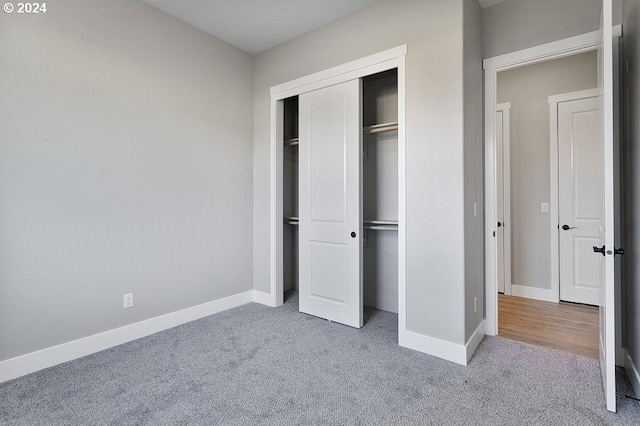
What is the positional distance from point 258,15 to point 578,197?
390cm

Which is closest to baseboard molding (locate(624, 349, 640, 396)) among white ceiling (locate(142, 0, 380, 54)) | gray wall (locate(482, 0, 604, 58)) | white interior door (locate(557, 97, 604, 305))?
white interior door (locate(557, 97, 604, 305))

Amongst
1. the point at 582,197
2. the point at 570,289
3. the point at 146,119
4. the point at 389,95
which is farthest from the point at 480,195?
the point at 146,119

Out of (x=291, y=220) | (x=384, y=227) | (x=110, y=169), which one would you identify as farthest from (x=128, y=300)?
(x=384, y=227)

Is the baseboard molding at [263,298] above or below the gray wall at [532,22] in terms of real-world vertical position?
below

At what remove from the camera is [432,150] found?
7.97 feet

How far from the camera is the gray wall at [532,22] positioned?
2354 mm

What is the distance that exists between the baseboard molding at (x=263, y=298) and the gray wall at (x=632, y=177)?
9.61 ft

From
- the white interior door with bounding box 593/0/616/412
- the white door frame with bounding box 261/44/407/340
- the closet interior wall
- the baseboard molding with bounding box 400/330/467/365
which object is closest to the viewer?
the white interior door with bounding box 593/0/616/412

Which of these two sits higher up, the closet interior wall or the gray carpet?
the closet interior wall

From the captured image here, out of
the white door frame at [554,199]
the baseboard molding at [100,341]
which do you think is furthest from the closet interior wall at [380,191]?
the white door frame at [554,199]

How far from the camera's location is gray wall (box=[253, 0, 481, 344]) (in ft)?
7.60

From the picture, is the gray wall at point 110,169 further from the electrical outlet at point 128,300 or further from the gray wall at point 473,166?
the gray wall at point 473,166

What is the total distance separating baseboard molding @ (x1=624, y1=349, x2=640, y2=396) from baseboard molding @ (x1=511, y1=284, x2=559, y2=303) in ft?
5.45

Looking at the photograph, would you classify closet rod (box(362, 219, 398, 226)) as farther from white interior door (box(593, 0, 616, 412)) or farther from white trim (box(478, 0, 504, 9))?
white trim (box(478, 0, 504, 9))
